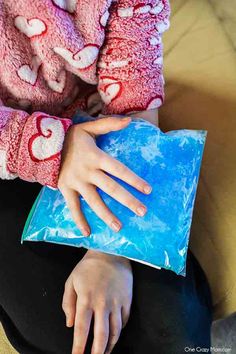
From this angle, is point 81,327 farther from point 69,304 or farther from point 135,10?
point 135,10

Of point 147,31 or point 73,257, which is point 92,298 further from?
point 147,31

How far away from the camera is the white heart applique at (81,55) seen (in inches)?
20.5

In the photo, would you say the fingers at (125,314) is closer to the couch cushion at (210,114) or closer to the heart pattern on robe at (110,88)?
the couch cushion at (210,114)

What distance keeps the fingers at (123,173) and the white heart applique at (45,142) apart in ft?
0.16

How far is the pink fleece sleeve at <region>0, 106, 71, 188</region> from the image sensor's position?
0.47m

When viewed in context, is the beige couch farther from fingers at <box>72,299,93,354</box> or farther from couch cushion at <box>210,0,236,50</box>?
fingers at <box>72,299,93,354</box>

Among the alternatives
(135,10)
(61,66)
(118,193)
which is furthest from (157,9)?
(118,193)

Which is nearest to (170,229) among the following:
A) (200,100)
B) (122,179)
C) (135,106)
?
(122,179)

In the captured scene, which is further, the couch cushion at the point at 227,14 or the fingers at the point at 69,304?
the couch cushion at the point at 227,14

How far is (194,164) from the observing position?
504 millimetres

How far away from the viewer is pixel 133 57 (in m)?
0.55

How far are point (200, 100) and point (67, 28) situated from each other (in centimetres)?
27

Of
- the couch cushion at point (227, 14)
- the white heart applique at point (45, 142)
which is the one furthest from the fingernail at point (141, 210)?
the couch cushion at point (227, 14)

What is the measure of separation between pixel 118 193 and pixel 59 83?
0.56ft
